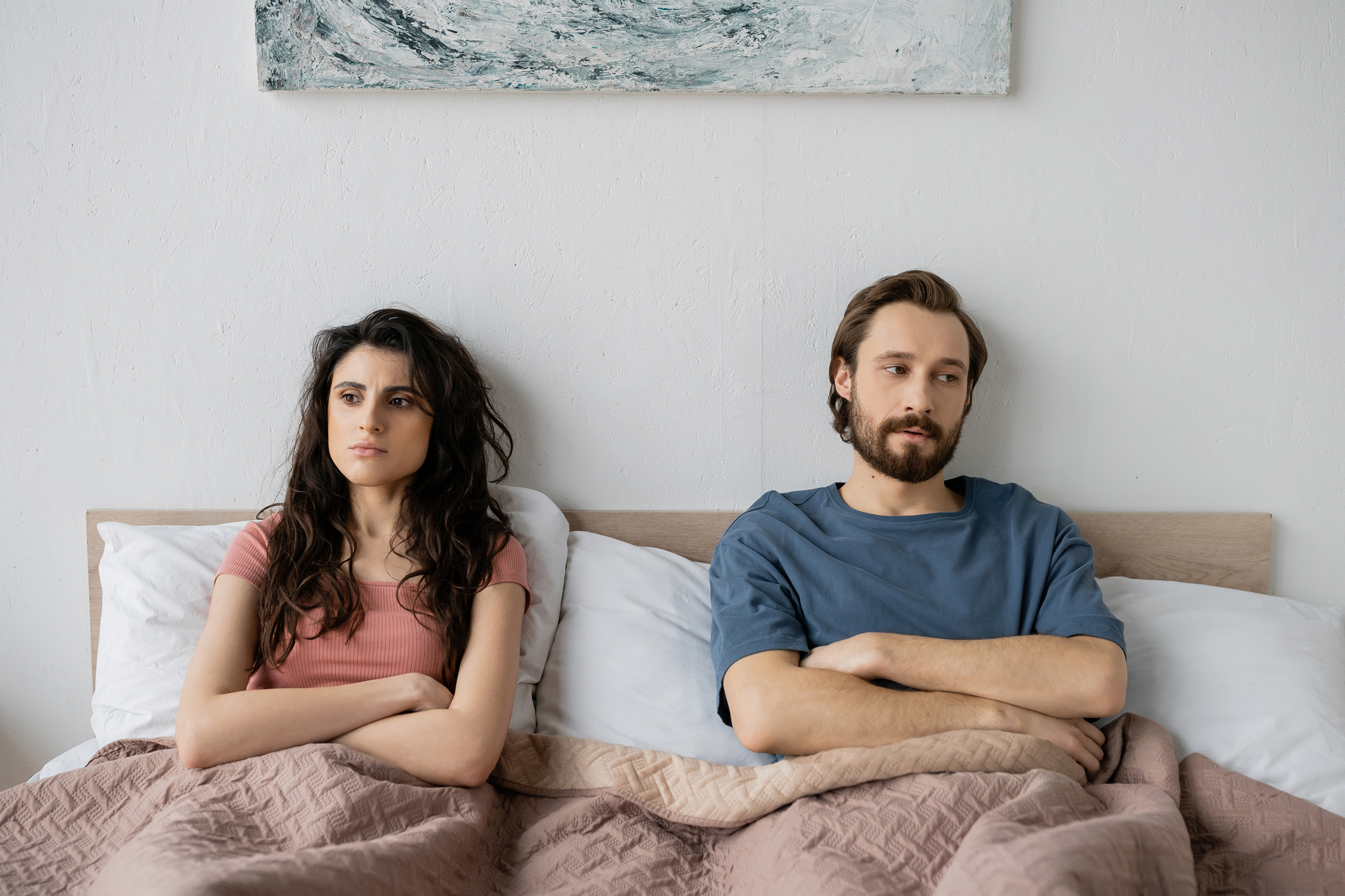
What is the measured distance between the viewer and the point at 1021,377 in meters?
1.63

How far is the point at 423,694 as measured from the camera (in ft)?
3.98

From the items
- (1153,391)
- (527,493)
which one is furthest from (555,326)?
(1153,391)

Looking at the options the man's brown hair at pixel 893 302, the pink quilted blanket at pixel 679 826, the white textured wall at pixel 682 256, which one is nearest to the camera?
the pink quilted blanket at pixel 679 826

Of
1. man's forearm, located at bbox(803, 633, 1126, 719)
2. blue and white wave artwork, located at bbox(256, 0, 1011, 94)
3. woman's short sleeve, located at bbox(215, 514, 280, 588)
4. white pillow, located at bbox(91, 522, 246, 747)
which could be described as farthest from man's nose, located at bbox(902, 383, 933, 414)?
white pillow, located at bbox(91, 522, 246, 747)

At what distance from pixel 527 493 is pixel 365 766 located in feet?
1.95

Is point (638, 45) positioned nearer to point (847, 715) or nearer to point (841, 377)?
point (841, 377)

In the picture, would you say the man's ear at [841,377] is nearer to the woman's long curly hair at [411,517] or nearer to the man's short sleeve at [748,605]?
the man's short sleeve at [748,605]

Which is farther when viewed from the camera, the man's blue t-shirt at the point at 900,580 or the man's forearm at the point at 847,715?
the man's blue t-shirt at the point at 900,580

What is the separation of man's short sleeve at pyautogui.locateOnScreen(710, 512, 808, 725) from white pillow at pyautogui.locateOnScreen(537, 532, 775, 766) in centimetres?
5

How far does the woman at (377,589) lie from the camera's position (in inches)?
45.9

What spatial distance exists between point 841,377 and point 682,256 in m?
0.41

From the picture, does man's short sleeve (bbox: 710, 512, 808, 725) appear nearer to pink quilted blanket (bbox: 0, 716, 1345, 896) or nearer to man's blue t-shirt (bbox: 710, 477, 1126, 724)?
man's blue t-shirt (bbox: 710, 477, 1126, 724)

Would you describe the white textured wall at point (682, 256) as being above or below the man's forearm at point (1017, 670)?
above

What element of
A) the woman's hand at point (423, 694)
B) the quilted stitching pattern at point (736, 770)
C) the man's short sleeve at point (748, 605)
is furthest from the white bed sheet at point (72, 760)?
the man's short sleeve at point (748, 605)
